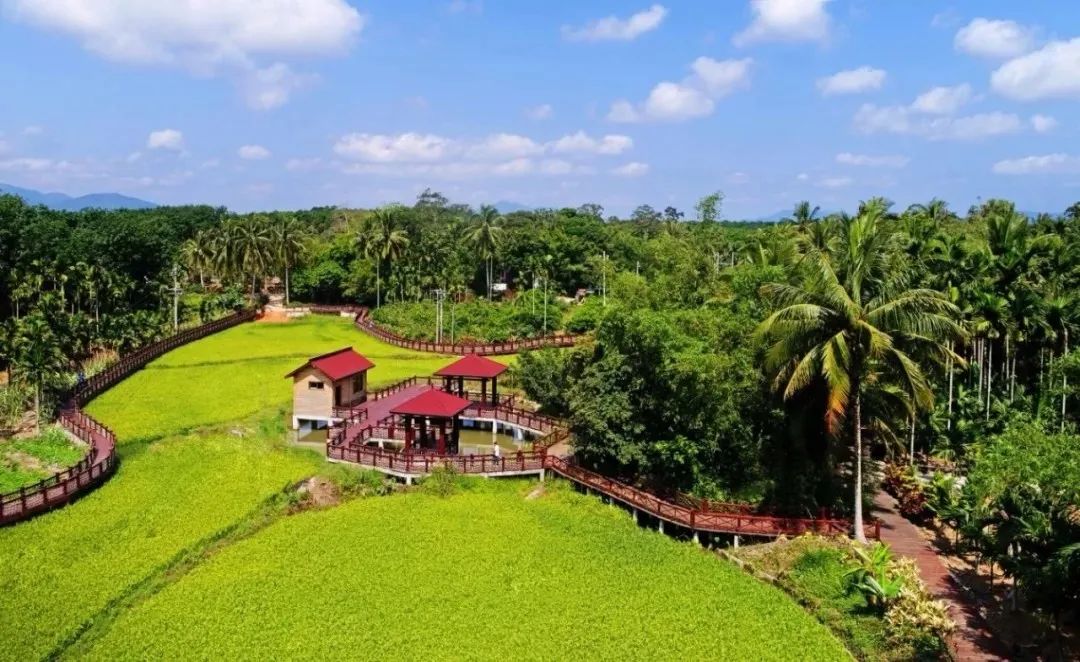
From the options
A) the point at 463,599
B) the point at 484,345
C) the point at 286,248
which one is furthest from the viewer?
the point at 286,248

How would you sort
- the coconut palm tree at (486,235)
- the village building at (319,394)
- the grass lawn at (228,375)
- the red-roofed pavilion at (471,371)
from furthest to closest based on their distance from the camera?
the coconut palm tree at (486,235) < the grass lawn at (228,375) < the red-roofed pavilion at (471,371) < the village building at (319,394)

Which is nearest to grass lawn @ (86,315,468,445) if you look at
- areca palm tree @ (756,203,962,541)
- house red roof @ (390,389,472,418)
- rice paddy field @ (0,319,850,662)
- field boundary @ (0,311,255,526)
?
field boundary @ (0,311,255,526)

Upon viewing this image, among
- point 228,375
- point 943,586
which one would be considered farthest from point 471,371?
point 943,586

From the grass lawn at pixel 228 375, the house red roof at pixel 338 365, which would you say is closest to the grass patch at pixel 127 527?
the house red roof at pixel 338 365

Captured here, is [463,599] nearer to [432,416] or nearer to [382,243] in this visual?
[432,416]

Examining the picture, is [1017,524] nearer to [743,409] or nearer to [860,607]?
[860,607]

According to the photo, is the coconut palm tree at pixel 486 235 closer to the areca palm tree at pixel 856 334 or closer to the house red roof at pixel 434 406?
the house red roof at pixel 434 406

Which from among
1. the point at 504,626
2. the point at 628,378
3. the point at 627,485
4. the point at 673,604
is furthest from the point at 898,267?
the point at 504,626
